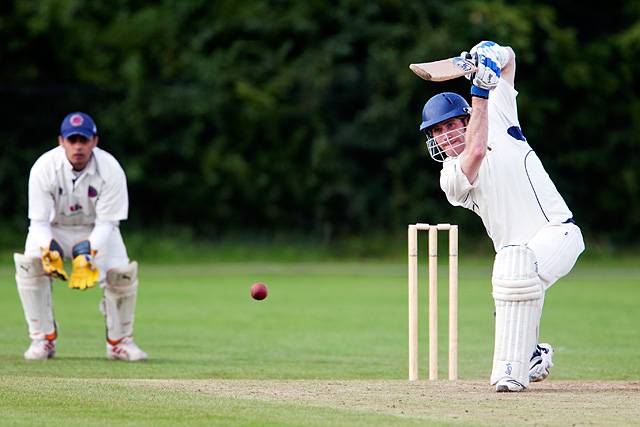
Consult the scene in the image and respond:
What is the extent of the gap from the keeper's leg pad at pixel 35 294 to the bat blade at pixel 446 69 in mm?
3282

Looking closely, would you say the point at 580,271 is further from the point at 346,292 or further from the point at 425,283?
the point at 346,292

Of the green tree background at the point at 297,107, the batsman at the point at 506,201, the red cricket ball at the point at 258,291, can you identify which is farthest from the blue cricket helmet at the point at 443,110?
the green tree background at the point at 297,107

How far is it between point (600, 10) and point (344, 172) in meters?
5.68

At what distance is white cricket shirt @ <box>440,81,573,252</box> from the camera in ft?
19.7

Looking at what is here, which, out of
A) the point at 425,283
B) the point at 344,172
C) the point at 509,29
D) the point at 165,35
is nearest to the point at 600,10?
the point at 509,29

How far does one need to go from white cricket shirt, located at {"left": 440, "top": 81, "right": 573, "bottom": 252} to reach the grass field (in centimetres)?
79

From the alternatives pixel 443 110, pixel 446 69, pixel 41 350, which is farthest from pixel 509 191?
pixel 41 350

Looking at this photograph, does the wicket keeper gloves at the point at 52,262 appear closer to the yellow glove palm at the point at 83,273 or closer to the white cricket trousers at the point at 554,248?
the yellow glove palm at the point at 83,273

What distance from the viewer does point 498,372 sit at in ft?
19.4

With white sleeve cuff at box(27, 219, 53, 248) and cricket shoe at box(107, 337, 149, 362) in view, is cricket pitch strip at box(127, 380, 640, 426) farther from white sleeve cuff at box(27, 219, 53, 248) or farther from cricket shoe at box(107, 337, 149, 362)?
white sleeve cuff at box(27, 219, 53, 248)

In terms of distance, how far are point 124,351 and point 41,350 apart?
20.4 inches

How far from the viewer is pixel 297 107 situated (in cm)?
2047

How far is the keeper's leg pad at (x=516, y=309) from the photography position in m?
5.87

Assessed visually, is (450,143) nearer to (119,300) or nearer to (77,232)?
(119,300)
